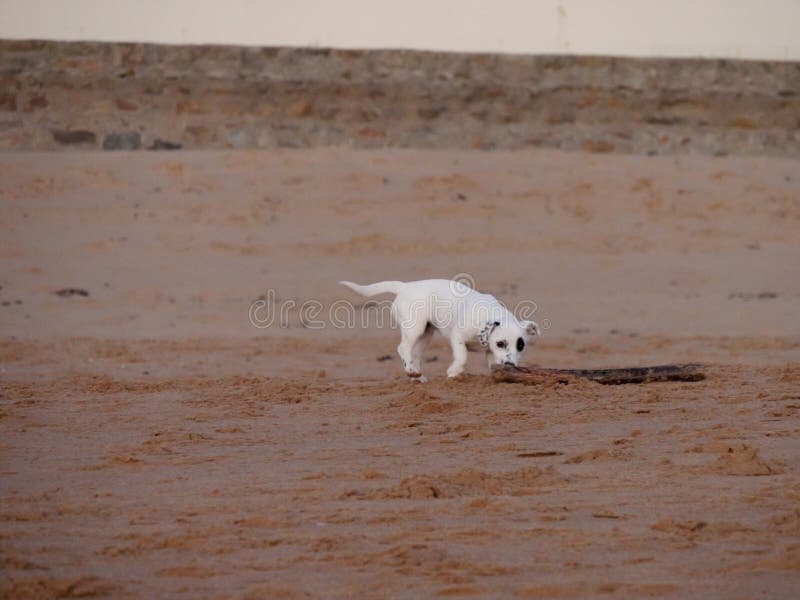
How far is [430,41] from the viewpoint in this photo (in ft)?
45.1

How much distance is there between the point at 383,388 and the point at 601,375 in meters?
1.36

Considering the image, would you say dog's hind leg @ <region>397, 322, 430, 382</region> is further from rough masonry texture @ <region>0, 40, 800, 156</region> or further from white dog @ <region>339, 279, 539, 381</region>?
rough masonry texture @ <region>0, 40, 800, 156</region>

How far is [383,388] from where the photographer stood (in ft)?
27.3

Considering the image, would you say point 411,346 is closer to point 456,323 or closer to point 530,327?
point 456,323

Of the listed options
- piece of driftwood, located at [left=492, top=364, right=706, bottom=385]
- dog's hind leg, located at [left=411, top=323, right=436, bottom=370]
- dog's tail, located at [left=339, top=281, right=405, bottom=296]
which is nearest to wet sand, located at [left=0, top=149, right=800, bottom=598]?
piece of driftwood, located at [left=492, top=364, right=706, bottom=385]

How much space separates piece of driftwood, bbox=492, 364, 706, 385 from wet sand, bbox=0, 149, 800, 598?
0.10 metres

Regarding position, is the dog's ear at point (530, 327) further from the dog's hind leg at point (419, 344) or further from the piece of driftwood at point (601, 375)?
the dog's hind leg at point (419, 344)

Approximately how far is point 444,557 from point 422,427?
2.24 metres

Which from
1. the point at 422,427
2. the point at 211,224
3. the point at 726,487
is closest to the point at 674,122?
the point at 211,224

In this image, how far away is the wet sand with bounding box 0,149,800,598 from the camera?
4.94 m

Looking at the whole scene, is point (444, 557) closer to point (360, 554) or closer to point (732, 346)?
point (360, 554)

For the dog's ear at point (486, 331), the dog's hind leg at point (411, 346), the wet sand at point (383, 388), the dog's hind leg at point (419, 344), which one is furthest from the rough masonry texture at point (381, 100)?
the dog's ear at point (486, 331)

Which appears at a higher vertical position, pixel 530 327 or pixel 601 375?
pixel 530 327

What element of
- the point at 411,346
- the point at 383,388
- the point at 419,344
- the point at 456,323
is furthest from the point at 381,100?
the point at 383,388
